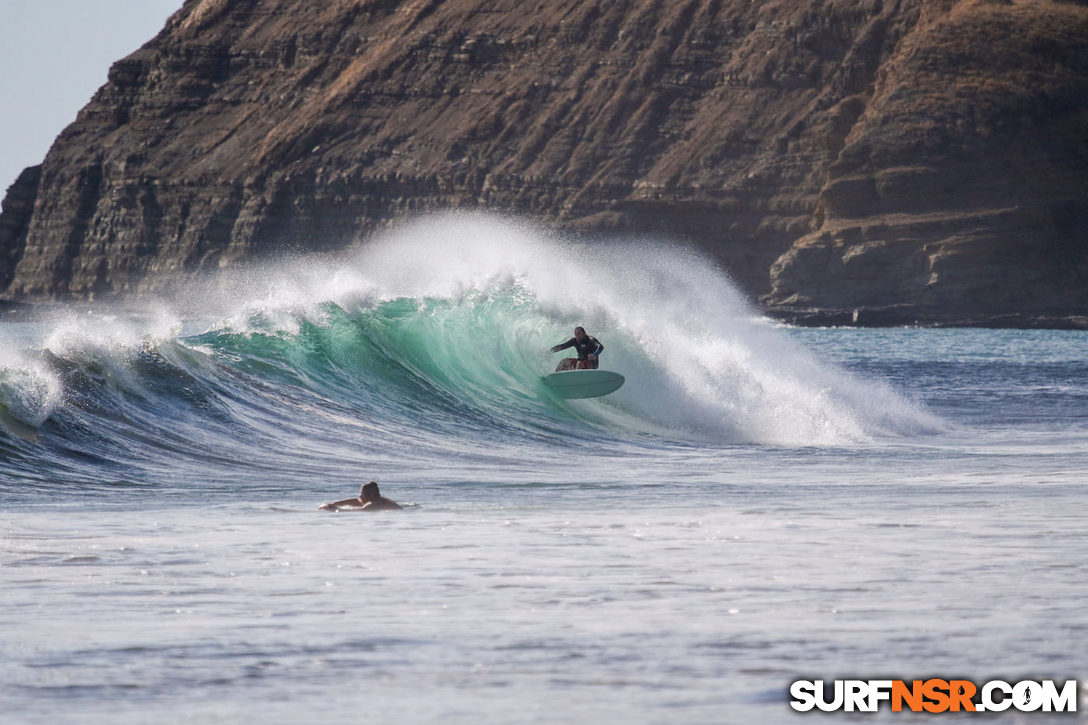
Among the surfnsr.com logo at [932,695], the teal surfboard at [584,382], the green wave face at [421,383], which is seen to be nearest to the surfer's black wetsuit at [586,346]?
the teal surfboard at [584,382]

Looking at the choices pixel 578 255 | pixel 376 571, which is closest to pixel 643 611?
pixel 376 571

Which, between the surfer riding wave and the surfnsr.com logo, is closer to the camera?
the surfnsr.com logo

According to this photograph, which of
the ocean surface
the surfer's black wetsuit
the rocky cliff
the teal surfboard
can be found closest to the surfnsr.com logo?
the ocean surface

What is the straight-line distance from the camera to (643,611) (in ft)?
25.0

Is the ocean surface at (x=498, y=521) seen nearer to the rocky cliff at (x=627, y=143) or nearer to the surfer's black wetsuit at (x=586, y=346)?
the surfer's black wetsuit at (x=586, y=346)

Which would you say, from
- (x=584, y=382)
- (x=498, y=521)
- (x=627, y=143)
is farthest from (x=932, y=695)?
(x=627, y=143)

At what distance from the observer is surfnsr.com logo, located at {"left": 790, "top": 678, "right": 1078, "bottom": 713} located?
600 cm

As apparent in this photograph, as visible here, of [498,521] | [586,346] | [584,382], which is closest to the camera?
[498,521]

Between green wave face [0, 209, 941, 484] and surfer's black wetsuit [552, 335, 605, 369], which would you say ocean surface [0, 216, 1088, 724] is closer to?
green wave face [0, 209, 941, 484]

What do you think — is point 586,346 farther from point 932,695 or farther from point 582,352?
point 932,695

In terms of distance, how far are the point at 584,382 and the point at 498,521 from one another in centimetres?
968

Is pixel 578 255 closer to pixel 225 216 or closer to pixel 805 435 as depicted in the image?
pixel 225 216

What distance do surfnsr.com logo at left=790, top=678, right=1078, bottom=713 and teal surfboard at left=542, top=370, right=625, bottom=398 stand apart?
45.7 feet

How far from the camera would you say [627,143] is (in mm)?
112750
